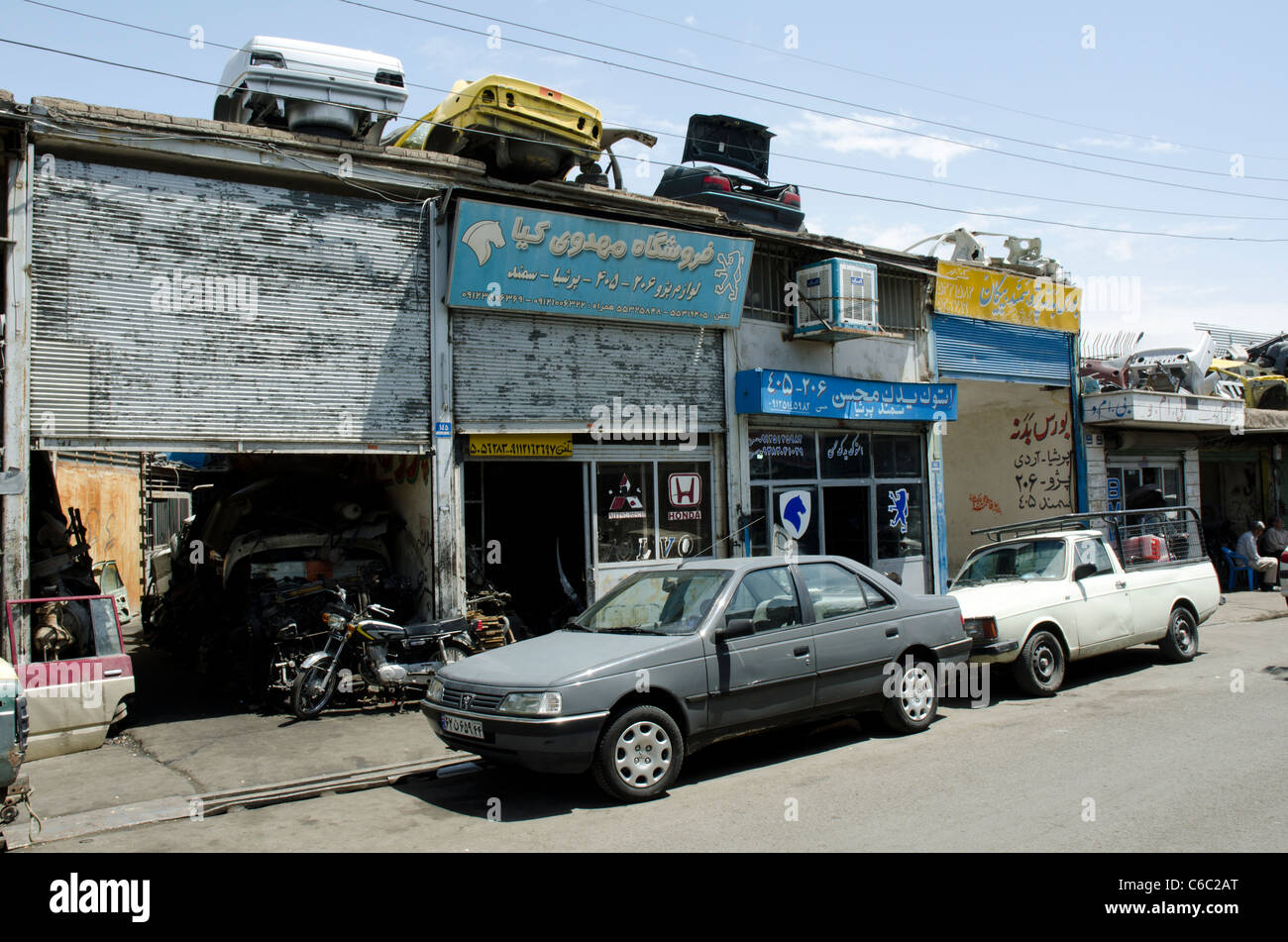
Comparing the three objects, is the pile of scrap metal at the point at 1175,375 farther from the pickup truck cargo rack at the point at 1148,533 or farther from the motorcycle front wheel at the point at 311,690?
the motorcycle front wheel at the point at 311,690

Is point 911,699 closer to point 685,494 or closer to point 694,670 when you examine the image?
point 694,670

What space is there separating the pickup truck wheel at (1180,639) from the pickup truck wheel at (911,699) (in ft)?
15.4

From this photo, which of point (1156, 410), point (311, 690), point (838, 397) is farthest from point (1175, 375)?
point (311, 690)

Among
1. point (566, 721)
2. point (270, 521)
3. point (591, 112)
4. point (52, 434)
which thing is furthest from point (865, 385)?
point (52, 434)

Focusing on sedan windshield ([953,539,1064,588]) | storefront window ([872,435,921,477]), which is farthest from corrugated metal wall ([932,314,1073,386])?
sedan windshield ([953,539,1064,588])

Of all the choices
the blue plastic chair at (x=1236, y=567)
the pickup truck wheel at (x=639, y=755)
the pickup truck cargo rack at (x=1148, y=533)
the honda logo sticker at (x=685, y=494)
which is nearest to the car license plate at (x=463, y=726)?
the pickup truck wheel at (x=639, y=755)

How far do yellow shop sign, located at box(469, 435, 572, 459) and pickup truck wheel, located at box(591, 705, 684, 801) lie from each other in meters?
5.53

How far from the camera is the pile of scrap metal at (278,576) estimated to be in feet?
32.2

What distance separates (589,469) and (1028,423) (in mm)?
11267

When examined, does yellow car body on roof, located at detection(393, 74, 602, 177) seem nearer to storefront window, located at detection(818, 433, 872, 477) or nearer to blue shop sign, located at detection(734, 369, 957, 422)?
blue shop sign, located at detection(734, 369, 957, 422)

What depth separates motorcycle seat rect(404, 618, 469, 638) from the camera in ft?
31.4

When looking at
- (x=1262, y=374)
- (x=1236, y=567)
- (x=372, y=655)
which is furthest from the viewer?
(x=1262, y=374)

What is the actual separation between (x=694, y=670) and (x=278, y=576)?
628cm

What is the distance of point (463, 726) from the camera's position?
641cm
